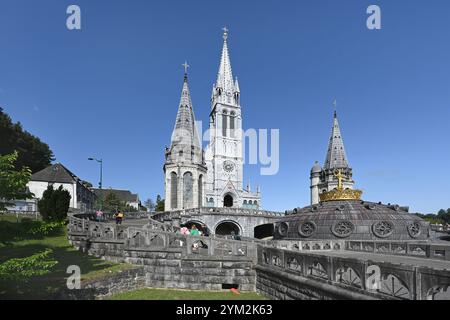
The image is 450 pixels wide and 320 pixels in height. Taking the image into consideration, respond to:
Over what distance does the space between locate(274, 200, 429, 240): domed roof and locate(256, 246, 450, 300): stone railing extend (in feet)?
33.2

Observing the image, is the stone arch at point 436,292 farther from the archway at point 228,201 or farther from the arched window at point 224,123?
the arched window at point 224,123

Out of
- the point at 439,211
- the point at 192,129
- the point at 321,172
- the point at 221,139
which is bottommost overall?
the point at 439,211

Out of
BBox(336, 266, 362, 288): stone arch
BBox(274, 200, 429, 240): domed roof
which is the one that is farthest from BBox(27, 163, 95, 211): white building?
BBox(336, 266, 362, 288): stone arch

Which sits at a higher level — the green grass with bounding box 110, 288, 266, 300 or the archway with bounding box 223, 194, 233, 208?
the archway with bounding box 223, 194, 233, 208

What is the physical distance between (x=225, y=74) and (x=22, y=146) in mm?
63854

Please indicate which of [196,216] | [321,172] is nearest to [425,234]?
[196,216]

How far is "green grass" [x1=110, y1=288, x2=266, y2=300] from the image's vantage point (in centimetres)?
1238

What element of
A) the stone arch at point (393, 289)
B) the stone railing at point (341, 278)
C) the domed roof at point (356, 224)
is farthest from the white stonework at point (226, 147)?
the stone arch at point (393, 289)

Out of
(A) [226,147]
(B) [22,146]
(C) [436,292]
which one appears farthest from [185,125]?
(C) [436,292]

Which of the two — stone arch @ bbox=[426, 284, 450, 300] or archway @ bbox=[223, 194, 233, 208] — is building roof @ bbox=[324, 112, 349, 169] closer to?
archway @ bbox=[223, 194, 233, 208]

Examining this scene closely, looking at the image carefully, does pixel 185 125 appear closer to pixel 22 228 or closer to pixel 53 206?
pixel 53 206
